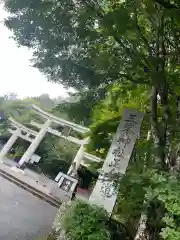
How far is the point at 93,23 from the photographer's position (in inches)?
249

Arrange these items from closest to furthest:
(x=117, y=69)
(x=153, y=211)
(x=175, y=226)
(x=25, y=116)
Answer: (x=175, y=226), (x=153, y=211), (x=117, y=69), (x=25, y=116)

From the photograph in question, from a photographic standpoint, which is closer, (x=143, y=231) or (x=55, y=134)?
(x=143, y=231)

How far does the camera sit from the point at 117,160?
511 cm

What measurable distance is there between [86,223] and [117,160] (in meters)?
1.43

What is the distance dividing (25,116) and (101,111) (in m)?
16.2

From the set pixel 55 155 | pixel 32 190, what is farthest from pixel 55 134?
pixel 32 190

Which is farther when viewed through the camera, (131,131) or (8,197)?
(8,197)

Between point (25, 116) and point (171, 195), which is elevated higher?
point (25, 116)

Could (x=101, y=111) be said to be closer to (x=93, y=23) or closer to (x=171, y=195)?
(x=93, y=23)

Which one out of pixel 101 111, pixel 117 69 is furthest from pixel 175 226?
pixel 101 111

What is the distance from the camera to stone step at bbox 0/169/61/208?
10375 mm

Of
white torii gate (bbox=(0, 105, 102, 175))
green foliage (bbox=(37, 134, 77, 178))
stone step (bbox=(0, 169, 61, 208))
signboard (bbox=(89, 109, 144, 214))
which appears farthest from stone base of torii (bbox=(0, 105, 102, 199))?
signboard (bbox=(89, 109, 144, 214))

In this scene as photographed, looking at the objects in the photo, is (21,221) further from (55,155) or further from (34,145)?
(55,155)

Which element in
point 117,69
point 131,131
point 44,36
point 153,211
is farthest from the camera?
point 44,36
